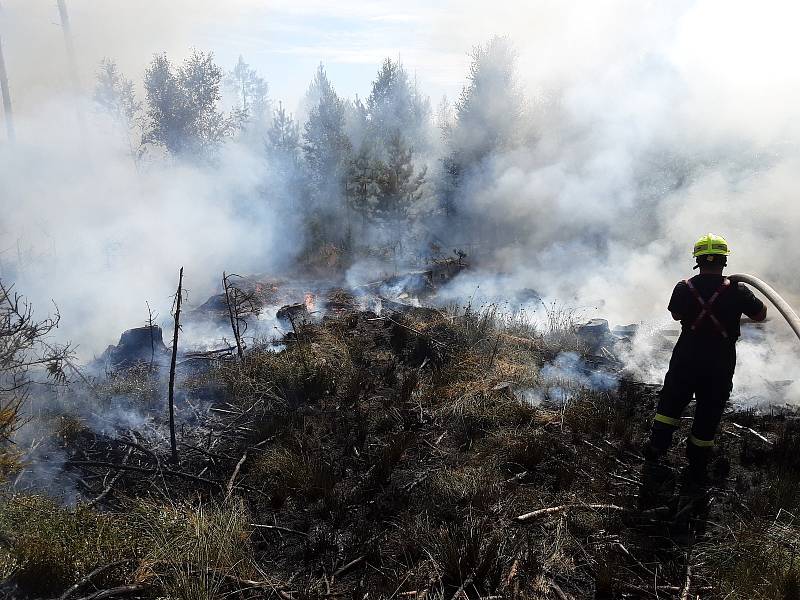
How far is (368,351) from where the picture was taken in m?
7.88

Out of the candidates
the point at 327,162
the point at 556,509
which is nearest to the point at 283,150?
the point at 327,162

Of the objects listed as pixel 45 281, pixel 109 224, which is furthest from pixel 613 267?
pixel 109 224

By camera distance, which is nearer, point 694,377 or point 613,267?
point 694,377

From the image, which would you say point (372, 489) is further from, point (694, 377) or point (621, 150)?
A: point (621, 150)

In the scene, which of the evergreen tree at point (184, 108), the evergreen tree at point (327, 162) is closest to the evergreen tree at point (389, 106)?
the evergreen tree at point (327, 162)

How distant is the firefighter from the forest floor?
314 mm

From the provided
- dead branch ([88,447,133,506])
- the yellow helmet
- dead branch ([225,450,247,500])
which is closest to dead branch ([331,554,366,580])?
dead branch ([225,450,247,500])

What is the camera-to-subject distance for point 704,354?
13.8ft

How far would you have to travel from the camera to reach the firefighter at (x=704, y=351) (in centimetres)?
413

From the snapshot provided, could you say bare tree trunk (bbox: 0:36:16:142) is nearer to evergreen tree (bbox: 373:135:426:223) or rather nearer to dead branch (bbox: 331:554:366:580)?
evergreen tree (bbox: 373:135:426:223)

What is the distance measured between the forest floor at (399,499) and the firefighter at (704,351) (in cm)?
31

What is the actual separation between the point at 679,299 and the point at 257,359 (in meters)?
5.24

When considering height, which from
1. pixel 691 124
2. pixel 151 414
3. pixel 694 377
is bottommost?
pixel 151 414

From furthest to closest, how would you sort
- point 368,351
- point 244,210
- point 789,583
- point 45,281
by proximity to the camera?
point 244,210 → point 45,281 → point 368,351 → point 789,583
